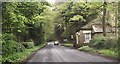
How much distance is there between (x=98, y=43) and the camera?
36.0 metres

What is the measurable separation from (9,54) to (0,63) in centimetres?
579

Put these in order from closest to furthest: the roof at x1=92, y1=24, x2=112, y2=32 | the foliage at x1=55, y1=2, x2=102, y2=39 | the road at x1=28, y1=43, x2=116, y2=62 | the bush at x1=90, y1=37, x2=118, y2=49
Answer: the road at x1=28, y1=43, x2=116, y2=62, the bush at x1=90, y1=37, x2=118, y2=49, the roof at x1=92, y1=24, x2=112, y2=32, the foliage at x1=55, y1=2, x2=102, y2=39

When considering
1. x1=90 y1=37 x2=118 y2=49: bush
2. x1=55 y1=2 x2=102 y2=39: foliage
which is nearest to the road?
x1=90 y1=37 x2=118 y2=49: bush

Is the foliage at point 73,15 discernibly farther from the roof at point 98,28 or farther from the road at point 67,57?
the road at point 67,57

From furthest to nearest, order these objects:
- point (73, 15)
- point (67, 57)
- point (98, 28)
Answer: point (73, 15), point (98, 28), point (67, 57)

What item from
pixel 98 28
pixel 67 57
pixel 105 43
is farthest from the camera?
pixel 98 28

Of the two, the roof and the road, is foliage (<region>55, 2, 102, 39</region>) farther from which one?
the road

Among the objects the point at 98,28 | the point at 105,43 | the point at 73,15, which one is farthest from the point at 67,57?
the point at 73,15

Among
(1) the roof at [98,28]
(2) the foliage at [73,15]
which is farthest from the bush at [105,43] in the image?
(2) the foliage at [73,15]

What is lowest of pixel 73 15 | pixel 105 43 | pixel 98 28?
Result: pixel 105 43

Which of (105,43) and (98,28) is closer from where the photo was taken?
(105,43)

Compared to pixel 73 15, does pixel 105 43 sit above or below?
below

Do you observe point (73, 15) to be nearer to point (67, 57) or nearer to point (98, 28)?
point (98, 28)

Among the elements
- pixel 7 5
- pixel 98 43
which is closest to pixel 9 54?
pixel 7 5
